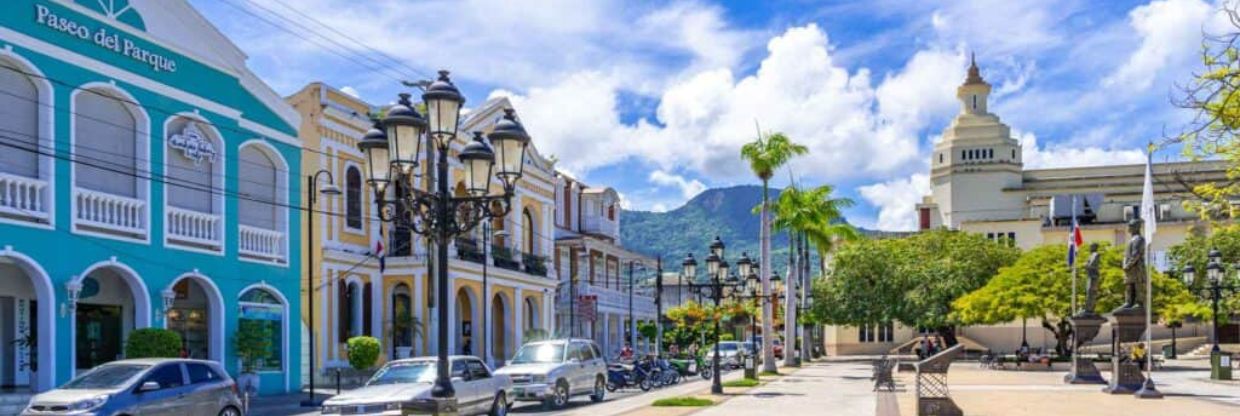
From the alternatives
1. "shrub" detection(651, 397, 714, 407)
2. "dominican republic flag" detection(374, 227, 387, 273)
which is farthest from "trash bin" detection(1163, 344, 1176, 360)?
"shrub" detection(651, 397, 714, 407)

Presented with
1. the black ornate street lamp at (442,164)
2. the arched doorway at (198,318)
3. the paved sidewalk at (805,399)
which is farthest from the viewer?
the arched doorway at (198,318)

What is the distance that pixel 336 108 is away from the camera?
36.0 meters

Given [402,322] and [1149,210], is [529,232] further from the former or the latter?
[1149,210]

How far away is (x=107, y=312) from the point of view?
27.5 metres

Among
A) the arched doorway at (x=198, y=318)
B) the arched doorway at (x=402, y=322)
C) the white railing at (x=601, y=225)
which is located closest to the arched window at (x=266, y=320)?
the arched doorway at (x=198, y=318)

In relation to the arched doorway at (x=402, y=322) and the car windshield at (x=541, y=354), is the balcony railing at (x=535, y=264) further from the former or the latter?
the car windshield at (x=541, y=354)

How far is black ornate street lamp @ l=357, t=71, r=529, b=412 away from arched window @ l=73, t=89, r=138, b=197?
504 inches

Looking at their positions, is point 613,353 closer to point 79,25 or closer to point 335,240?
point 335,240

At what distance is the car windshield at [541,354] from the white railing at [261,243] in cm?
752

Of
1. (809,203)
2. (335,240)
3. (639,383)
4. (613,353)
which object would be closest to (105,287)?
(335,240)

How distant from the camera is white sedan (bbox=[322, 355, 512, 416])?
63.7 feet

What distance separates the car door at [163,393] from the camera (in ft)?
57.5

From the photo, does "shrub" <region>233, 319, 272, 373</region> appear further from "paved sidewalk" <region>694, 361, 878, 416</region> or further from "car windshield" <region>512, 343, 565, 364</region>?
"paved sidewalk" <region>694, 361, 878, 416</region>

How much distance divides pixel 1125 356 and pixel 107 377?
23.1 m
